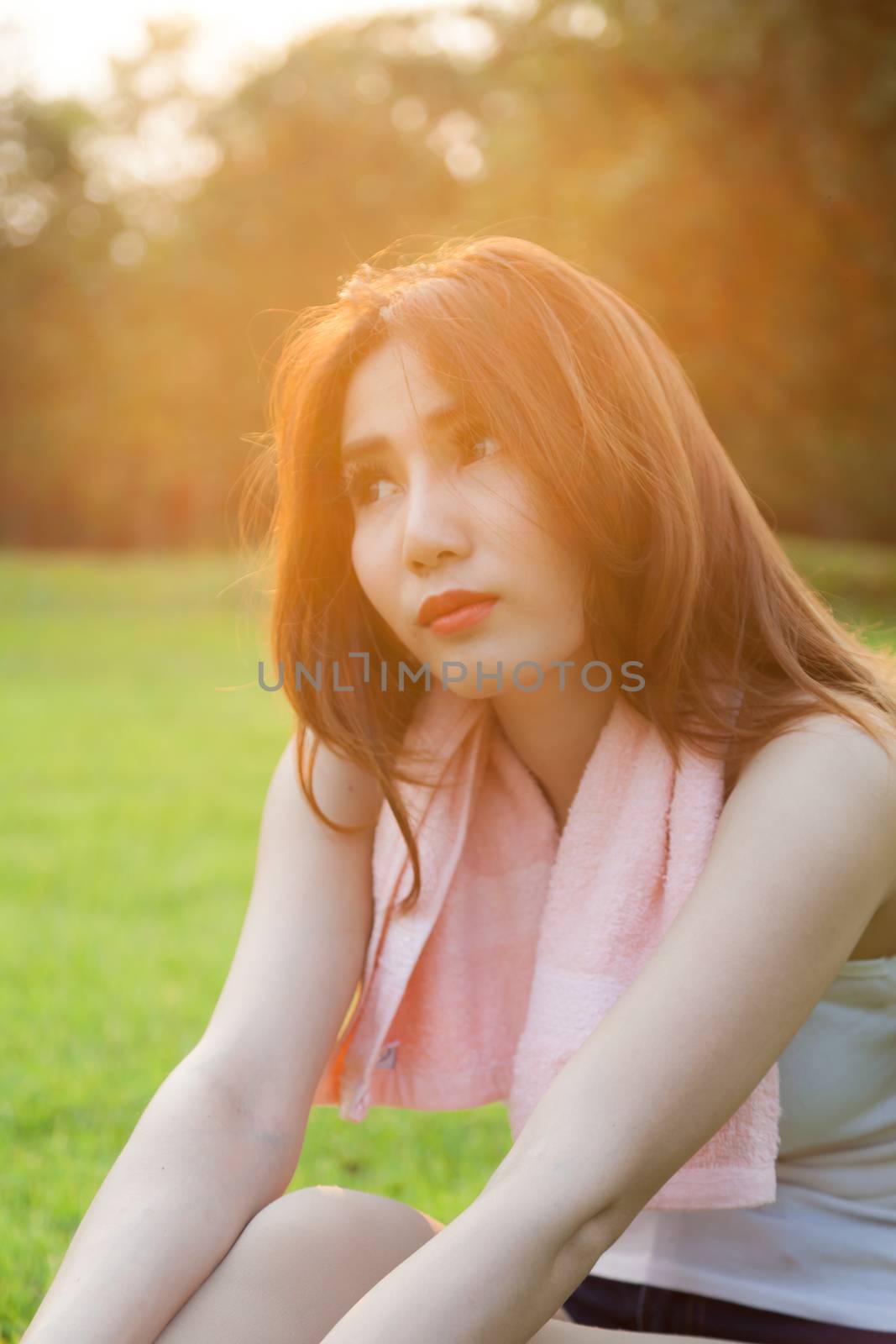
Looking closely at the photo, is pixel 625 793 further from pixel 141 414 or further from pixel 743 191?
pixel 141 414

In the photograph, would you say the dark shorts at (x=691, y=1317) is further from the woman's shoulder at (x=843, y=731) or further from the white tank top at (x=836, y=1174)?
the woman's shoulder at (x=843, y=731)

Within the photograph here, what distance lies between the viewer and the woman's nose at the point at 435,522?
5.01ft

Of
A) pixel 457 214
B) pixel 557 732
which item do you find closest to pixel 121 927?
pixel 557 732

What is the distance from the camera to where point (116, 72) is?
21344 millimetres

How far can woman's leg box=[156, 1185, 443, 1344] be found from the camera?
139cm

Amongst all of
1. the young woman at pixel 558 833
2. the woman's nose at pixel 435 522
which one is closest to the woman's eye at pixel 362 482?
the young woman at pixel 558 833

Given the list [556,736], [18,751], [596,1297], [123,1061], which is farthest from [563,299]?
[18,751]

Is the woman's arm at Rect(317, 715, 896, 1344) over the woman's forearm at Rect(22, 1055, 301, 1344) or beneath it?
over

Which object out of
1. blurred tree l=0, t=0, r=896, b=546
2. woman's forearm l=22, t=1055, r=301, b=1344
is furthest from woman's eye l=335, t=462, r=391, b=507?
blurred tree l=0, t=0, r=896, b=546

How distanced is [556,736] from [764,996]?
1.74ft

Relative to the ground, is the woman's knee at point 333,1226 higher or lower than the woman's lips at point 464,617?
lower

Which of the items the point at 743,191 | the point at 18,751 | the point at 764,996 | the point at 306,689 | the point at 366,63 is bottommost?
the point at 18,751

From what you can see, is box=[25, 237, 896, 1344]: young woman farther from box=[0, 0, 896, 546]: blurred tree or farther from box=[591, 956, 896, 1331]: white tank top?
box=[0, 0, 896, 546]: blurred tree

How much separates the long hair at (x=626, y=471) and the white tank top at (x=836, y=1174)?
1.14ft
